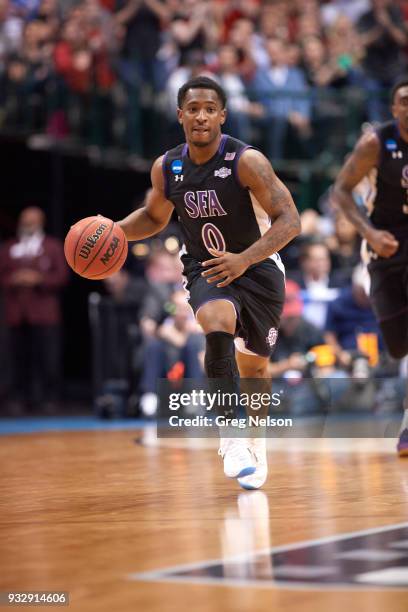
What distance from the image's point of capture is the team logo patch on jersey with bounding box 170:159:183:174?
6.50 meters

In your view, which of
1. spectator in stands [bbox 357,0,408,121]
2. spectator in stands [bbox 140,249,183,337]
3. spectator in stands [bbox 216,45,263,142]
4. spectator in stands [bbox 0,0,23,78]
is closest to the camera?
spectator in stands [bbox 140,249,183,337]

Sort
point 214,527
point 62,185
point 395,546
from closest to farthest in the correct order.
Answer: point 395,546
point 214,527
point 62,185

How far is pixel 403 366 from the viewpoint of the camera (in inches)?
453

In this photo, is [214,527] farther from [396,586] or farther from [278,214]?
A: [278,214]

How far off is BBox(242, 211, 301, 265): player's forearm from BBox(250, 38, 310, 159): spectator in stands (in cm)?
856

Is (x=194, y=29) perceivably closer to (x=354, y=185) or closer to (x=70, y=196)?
(x=70, y=196)

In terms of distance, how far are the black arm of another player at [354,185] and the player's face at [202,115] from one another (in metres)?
1.73

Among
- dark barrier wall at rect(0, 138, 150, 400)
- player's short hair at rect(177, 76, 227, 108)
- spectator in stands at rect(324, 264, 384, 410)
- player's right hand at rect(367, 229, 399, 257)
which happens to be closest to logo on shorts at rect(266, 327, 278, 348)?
player's short hair at rect(177, 76, 227, 108)

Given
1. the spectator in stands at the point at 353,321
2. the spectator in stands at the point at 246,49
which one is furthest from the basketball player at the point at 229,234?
the spectator in stands at the point at 246,49

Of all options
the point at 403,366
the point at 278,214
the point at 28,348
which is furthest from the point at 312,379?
the point at 278,214

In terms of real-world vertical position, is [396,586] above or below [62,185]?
below

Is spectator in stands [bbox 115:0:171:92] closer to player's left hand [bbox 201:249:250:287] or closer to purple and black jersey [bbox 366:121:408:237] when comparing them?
purple and black jersey [bbox 366:121:408:237]

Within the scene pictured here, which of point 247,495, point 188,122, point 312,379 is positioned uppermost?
point 188,122

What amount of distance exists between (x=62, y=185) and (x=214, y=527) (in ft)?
35.1
